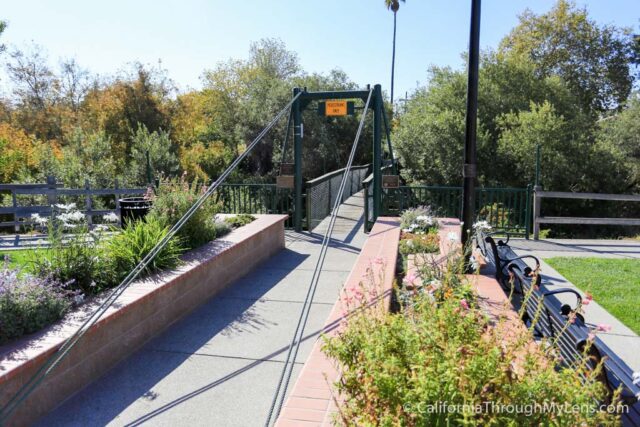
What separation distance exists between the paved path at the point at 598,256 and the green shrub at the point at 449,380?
108 inches

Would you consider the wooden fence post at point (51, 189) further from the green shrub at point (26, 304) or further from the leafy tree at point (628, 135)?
the leafy tree at point (628, 135)

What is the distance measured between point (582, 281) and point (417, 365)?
5.45 m

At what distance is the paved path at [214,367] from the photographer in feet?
10.4

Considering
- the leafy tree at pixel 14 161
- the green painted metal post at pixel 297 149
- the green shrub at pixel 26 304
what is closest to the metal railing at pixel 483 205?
the green painted metal post at pixel 297 149

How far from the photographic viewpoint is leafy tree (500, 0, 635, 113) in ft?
82.0

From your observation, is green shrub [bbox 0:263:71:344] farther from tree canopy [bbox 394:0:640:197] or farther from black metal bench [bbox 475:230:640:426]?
tree canopy [bbox 394:0:640:197]

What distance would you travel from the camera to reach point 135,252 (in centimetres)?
482

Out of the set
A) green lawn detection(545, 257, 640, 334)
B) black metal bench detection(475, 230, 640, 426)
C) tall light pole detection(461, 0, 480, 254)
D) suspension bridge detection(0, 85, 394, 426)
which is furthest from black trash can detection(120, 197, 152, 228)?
green lawn detection(545, 257, 640, 334)

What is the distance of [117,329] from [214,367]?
861 millimetres

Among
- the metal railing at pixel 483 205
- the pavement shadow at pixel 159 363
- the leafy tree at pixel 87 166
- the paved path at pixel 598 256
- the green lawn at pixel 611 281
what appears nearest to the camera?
the pavement shadow at pixel 159 363

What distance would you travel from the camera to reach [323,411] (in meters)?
2.56

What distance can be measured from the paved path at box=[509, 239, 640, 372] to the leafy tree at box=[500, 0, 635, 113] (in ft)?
61.0

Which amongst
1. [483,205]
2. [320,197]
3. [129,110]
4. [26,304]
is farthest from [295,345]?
[129,110]
